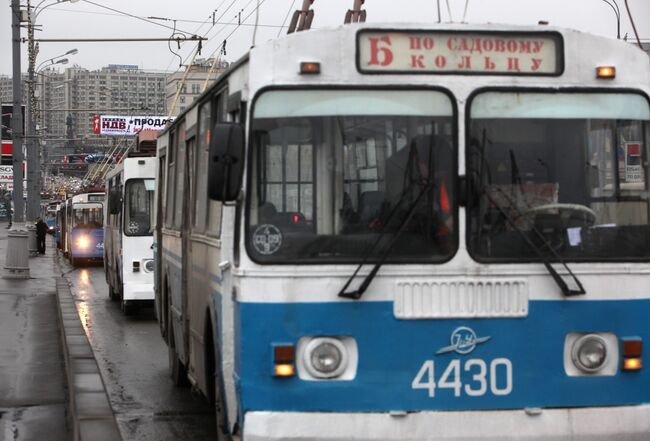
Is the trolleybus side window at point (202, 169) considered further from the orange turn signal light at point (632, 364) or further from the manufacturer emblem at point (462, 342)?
the orange turn signal light at point (632, 364)

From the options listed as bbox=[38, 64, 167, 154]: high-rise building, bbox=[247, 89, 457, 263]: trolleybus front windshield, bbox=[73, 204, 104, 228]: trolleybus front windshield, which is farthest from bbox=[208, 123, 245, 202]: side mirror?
bbox=[38, 64, 167, 154]: high-rise building

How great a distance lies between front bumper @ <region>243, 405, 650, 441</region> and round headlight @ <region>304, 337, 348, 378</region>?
0.72 ft

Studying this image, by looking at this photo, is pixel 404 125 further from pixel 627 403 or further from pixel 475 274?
pixel 627 403

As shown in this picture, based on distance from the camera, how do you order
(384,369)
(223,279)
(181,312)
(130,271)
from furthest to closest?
(130,271) → (181,312) → (223,279) → (384,369)

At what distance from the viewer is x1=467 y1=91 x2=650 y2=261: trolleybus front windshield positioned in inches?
241

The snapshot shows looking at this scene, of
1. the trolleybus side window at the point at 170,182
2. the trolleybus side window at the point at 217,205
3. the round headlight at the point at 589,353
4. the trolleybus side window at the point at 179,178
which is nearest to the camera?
the round headlight at the point at 589,353

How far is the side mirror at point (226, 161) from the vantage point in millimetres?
5828

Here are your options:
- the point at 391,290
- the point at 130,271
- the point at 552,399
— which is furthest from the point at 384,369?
the point at 130,271

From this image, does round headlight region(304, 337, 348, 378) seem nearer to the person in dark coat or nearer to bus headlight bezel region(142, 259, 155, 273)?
bus headlight bezel region(142, 259, 155, 273)

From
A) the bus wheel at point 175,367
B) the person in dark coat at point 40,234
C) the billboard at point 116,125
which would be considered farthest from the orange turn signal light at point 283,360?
the billboard at point 116,125

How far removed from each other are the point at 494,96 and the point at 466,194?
558 millimetres

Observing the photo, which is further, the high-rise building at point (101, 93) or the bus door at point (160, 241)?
the high-rise building at point (101, 93)

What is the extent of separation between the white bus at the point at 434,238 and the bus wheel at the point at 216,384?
0.92 m

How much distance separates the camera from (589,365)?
6.15 meters
